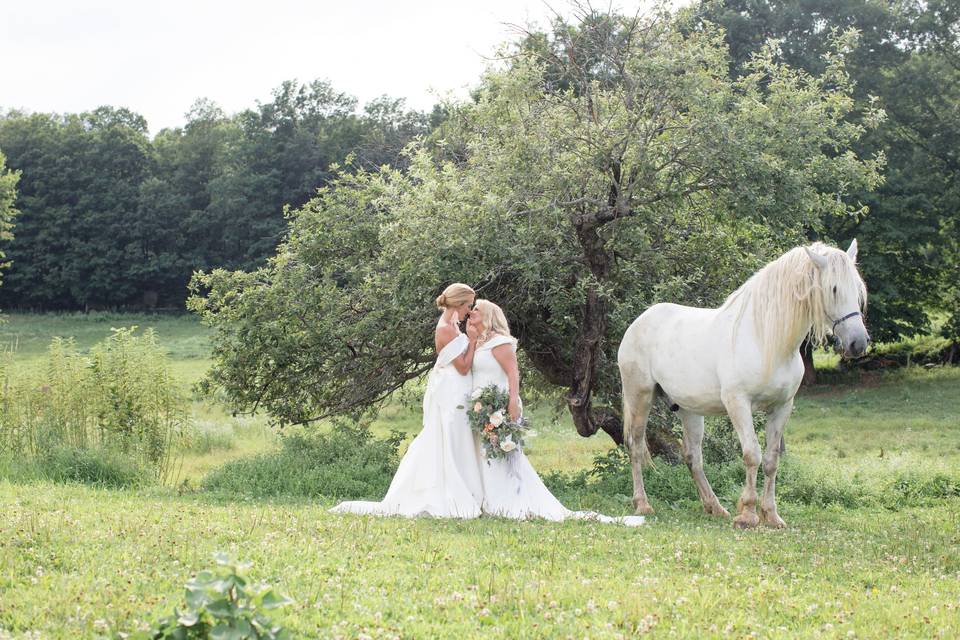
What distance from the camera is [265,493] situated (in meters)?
10.8

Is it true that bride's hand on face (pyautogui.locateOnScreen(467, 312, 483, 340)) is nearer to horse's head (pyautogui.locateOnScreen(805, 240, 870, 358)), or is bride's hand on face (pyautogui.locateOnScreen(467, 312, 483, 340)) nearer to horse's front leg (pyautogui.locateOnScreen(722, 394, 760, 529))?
horse's front leg (pyautogui.locateOnScreen(722, 394, 760, 529))

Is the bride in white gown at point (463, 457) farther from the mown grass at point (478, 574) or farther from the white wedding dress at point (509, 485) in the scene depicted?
the mown grass at point (478, 574)

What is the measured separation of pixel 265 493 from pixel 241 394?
125 inches

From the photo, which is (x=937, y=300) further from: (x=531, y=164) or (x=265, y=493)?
(x=265, y=493)

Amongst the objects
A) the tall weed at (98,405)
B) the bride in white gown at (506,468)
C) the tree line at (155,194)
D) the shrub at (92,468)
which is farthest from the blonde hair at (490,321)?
the tree line at (155,194)

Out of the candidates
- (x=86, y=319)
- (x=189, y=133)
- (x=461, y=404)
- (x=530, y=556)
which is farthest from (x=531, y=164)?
(x=189, y=133)

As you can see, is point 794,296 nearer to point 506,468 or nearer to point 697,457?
point 697,457

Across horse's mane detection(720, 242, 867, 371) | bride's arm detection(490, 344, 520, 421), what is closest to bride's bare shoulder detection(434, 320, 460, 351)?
bride's arm detection(490, 344, 520, 421)

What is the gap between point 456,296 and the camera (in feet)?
30.9

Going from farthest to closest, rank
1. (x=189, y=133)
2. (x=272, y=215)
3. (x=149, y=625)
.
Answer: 1. (x=189, y=133)
2. (x=272, y=215)
3. (x=149, y=625)

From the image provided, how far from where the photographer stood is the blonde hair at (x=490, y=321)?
9547 mm

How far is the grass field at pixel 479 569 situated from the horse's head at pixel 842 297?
1758mm

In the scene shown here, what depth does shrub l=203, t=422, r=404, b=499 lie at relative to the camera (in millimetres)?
10922

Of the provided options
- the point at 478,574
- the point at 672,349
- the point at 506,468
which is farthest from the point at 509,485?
the point at 478,574
